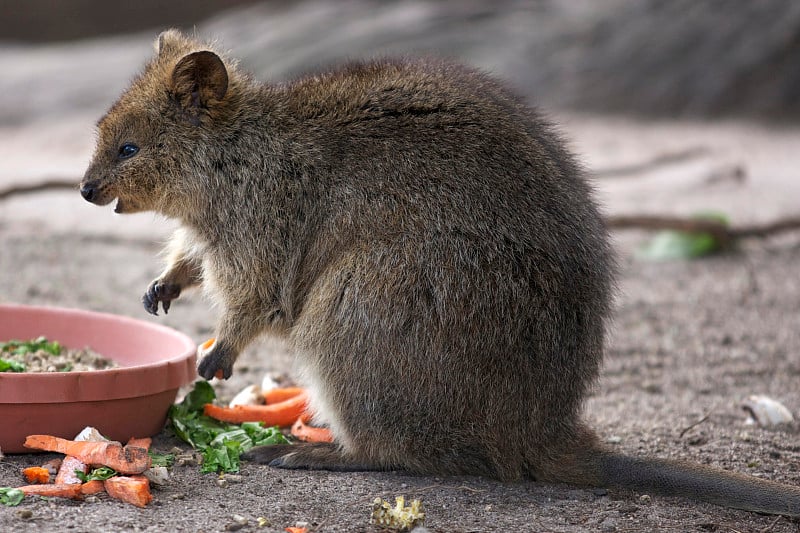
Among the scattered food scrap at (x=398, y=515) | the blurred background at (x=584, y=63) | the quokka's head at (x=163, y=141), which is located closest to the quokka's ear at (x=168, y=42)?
the quokka's head at (x=163, y=141)

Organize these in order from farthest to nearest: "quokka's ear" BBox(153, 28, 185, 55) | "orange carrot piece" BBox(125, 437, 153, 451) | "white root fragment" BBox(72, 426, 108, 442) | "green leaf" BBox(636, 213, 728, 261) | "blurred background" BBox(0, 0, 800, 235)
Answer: "blurred background" BBox(0, 0, 800, 235), "green leaf" BBox(636, 213, 728, 261), "quokka's ear" BBox(153, 28, 185, 55), "orange carrot piece" BBox(125, 437, 153, 451), "white root fragment" BBox(72, 426, 108, 442)

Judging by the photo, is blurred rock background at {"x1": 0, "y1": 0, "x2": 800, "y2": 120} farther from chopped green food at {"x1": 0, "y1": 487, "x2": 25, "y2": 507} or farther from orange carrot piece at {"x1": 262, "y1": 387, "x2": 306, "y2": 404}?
chopped green food at {"x1": 0, "y1": 487, "x2": 25, "y2": 507}

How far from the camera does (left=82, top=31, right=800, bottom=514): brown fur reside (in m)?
4.43

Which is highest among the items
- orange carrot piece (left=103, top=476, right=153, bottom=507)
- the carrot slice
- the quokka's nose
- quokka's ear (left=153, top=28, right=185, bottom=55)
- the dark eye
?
quokka's ear (left=153, top=28, right=185, bottom=55)

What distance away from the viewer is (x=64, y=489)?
155 inches

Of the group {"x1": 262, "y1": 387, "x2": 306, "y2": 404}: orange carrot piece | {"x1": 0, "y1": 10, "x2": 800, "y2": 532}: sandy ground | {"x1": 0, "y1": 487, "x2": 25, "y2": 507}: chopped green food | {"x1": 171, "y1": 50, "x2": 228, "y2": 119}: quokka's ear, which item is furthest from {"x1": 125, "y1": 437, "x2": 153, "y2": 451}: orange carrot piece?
{"x1": 171, "y1": 50, "x2": 228, "y2": 119}: quokka's ear

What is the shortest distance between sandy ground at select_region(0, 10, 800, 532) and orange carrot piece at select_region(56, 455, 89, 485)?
164mm

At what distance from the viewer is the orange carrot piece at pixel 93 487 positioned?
400 centimetres

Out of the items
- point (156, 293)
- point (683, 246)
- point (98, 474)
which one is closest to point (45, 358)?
point (156, 293)

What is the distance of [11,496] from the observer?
12.6 feet

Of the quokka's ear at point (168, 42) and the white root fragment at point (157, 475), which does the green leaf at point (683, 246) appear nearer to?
the quokka's ear at point (168, 42)

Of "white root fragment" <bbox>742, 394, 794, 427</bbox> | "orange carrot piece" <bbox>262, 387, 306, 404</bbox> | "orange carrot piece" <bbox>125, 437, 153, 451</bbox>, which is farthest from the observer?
"white root fragment" <bbox>742, 394, 794, 427</bbox>

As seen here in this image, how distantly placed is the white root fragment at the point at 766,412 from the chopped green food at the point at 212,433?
2.56 m

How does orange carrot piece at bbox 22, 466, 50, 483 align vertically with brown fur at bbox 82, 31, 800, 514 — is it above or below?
below
